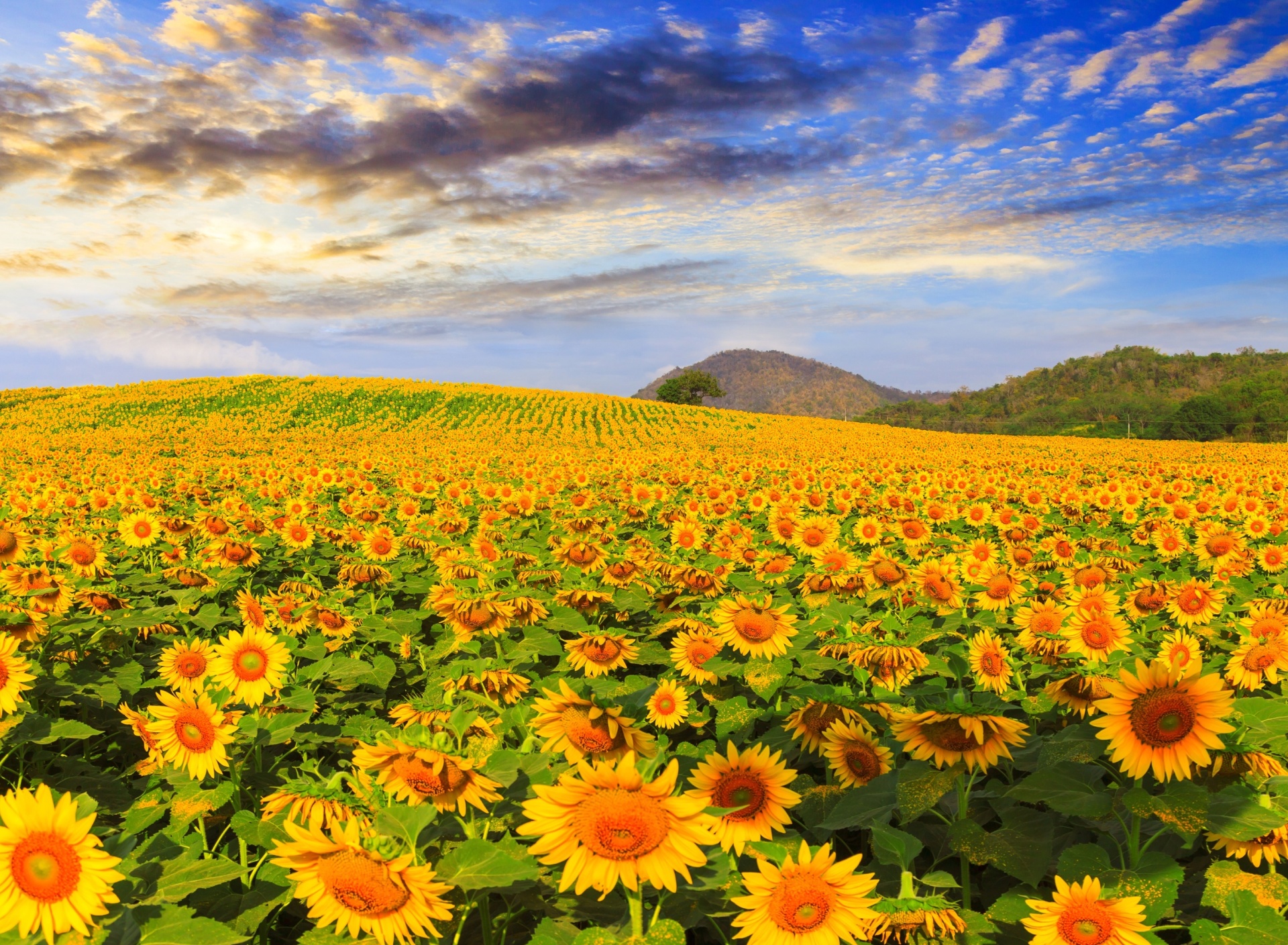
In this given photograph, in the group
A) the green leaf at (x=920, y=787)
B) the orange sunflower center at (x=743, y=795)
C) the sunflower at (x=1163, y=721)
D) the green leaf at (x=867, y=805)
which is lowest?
the green leaf at (x=867, y=805)

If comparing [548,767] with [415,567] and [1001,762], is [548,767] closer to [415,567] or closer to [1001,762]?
[1001,762]

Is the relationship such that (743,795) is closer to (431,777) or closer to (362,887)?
(431,777)

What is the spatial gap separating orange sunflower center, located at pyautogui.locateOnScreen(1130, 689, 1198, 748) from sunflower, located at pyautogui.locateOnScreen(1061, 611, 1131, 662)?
6.36ft

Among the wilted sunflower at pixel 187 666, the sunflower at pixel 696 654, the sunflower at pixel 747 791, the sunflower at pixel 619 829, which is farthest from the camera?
the wilted sunflower at pixel 187 666

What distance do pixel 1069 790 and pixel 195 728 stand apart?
3.35m

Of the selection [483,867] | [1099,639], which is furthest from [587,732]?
[1099,639]

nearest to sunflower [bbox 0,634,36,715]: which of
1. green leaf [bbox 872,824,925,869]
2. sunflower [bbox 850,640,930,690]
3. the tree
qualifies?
green leaf [bbox 872,824,925,869]

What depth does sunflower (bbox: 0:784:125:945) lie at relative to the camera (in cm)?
201

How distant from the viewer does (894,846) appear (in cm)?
212

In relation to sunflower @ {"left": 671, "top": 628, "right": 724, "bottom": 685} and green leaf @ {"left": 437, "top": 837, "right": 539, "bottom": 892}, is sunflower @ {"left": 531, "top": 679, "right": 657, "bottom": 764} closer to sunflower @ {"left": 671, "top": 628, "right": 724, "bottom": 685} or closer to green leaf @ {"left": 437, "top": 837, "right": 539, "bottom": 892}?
green leaf @ {"left": 437, "top": 837, "right": 539, "bottom": 892}

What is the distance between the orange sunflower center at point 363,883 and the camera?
1910 millimetres

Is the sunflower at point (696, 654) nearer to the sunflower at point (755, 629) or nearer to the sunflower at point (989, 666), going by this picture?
the sunflower at point (755, 629)

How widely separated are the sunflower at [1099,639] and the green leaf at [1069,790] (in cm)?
183

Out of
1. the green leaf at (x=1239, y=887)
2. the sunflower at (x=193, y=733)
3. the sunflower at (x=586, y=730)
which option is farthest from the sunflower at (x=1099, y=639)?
the sunflower at (x=193, y=733)
